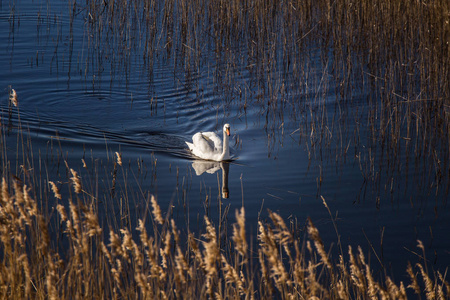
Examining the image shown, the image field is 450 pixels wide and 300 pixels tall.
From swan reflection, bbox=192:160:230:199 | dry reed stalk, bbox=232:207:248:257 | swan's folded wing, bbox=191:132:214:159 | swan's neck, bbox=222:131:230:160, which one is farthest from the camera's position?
swan's folded wing, bbox=191:132:214:159

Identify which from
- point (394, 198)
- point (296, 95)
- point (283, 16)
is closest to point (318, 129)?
point (296, 95)

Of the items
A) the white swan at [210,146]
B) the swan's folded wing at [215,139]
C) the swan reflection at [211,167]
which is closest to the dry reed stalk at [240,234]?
the swan reflection at [211,167]

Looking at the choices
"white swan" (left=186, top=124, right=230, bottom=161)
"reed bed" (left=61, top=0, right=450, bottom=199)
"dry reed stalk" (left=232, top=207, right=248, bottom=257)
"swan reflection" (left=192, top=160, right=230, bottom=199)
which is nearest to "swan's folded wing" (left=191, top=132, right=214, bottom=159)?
"white swan" (left=186, top=124, right=230, bottom=161)

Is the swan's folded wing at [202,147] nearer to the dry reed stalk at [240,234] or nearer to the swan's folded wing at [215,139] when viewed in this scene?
the swan's folded wing at [215,139]

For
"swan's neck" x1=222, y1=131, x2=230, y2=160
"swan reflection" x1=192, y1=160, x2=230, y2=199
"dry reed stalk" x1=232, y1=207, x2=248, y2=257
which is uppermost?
"dry reed stalk" x1=232, y1=207, x2=248, y2=257

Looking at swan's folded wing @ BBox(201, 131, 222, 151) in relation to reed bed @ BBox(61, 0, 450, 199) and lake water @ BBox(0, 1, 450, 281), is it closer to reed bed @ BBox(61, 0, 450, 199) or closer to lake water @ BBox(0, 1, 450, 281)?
lake water @ BBox(0, 1, 450, 281)

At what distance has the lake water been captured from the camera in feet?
17.5

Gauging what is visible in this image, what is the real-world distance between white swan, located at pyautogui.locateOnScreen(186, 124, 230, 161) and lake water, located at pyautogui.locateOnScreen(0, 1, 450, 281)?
0.18 meters

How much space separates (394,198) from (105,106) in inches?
178

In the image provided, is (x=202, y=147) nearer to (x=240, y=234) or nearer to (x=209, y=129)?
(x=209, y=129)

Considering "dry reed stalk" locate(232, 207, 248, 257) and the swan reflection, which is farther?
the swan reflection

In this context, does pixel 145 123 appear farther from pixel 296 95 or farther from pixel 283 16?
pixel 283 16

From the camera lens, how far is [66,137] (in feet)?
24.0

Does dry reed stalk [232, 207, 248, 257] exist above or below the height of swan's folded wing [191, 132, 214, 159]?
above
